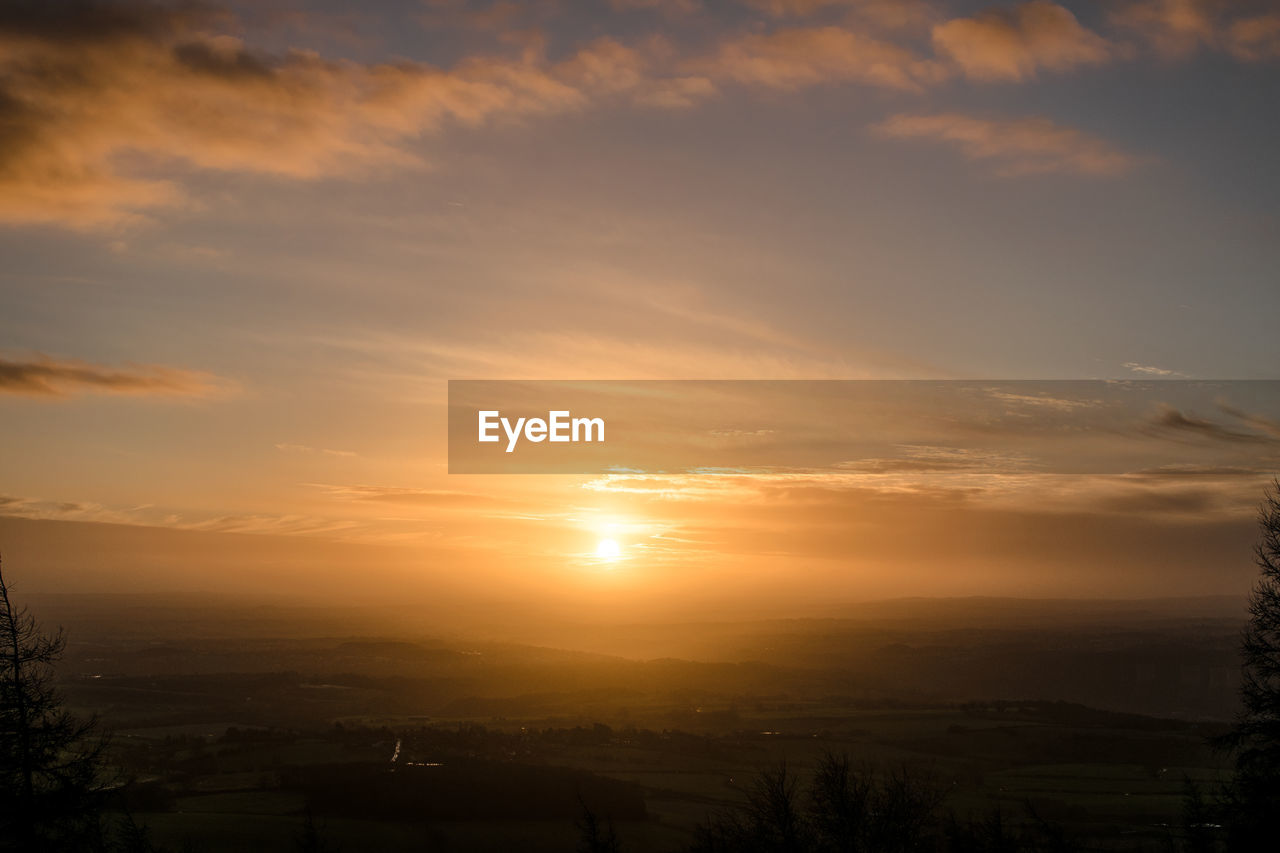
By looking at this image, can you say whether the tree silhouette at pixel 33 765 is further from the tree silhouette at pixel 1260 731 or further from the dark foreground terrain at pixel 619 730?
the tree silhouette at pixel 1260 731

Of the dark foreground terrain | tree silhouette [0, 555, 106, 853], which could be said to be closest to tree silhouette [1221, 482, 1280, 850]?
the dark foreground terrain

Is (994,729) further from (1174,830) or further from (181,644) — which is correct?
(181,644)

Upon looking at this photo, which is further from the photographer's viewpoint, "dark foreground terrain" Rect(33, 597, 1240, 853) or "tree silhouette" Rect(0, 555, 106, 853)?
"dark foreground terrain" Rect(33, 597, 1240, 853)

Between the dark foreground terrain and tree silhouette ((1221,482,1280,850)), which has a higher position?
tree silhouette ((1221,482,1280,850))

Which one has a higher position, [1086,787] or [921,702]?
[1086,787]

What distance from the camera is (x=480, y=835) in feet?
185

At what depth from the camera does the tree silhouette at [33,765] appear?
69.7ft

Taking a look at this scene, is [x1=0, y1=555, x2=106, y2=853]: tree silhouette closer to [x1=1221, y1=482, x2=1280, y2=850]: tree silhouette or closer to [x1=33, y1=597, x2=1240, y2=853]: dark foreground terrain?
[x1=33, y1=597, x2=1240, y2=853]: dark foreground terrain

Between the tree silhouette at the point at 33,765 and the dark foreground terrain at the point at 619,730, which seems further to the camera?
the dark foreground terrain at the point at 619,730

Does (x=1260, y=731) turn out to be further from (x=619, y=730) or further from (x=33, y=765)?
Answer: (x=619, y=730)

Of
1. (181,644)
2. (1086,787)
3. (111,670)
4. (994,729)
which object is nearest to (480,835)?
(1086,787)

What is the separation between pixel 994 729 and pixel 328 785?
7411 centimetres

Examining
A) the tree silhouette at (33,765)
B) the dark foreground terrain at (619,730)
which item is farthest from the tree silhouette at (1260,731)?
the tree silhouette at (33,765)

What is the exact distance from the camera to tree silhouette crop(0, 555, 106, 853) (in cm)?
2123
